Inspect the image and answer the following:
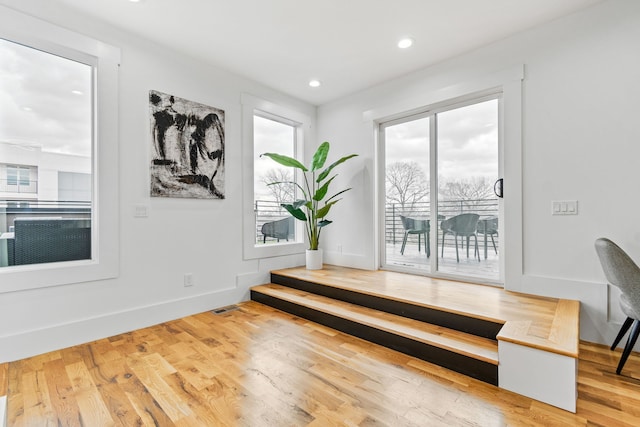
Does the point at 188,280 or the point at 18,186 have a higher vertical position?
the point at 18,186

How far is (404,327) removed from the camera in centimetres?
243

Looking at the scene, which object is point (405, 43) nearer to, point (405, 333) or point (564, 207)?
point (564, 207)

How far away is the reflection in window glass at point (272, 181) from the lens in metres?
4.07

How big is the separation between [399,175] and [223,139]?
7.63 ft

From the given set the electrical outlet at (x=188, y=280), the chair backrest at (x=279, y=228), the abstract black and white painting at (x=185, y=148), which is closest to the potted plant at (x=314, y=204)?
the chair backrest at (x=279, y=228)

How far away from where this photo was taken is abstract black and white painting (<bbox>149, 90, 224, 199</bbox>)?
3.02 m

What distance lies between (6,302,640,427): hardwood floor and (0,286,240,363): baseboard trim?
0.09 m

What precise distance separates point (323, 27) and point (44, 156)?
2.69 m

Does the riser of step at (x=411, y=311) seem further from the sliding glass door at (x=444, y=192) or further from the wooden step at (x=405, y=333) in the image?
the sliding glass door at (x=444, y=192)

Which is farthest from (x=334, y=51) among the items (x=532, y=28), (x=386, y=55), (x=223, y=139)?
(x=532, y=28)

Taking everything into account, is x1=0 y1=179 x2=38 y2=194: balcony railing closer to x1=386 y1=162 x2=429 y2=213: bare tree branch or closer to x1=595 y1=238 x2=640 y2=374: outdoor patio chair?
x1=386 y1=162 x2=429 y2=213: bare tree branch

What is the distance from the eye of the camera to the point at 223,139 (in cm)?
→ 354

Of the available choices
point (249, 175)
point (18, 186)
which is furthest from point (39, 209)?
point (249, 175)

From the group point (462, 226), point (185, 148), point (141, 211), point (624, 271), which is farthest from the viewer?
point (462, 226)
